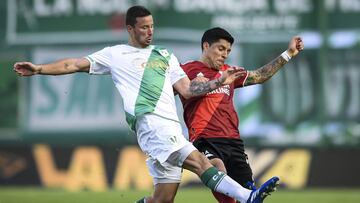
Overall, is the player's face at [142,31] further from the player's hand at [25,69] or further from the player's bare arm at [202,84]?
the player's hand at [25,69]

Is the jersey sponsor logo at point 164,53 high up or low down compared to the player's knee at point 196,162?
up

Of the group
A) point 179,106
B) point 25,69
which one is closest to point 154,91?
point 25,69

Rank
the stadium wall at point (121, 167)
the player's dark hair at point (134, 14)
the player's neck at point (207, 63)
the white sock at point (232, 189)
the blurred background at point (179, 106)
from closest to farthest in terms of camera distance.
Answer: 1. the white sock at point (232, 189)
2. the player's dark hair at point (134, 14)
3. the player's neck at point (207, 63)
4. the stadium wall at point (121, 167)
5. the blurred background at point (179, 106)

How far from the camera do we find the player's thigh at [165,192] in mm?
10391

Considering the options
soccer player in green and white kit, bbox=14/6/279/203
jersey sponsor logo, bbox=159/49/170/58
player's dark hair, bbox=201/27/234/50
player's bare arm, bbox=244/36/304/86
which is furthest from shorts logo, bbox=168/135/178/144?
player's bare arm, bbox=244/36/304/86

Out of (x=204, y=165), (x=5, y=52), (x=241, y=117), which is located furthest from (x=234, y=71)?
(x=5, y=52)

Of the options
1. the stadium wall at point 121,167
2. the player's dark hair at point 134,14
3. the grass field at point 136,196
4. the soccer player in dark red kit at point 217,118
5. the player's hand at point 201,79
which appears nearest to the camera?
the player's hand at point 201,79

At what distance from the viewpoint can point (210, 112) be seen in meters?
10.7

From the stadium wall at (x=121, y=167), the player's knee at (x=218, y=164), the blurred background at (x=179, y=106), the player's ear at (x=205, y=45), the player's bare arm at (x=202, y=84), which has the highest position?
the player's ear at (x=205, y=45)

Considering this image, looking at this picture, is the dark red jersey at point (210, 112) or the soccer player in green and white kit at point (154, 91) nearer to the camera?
the soccer player in green and white kit at point (154, 91)

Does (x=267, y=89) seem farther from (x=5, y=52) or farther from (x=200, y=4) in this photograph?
(x=5, y=52)

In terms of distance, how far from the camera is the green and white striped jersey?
10.2 metres

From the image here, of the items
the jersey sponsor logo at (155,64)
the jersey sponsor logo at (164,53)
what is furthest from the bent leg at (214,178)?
the jersey sponsor logo at (164,53)

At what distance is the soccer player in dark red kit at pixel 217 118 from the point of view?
10.6 meters
